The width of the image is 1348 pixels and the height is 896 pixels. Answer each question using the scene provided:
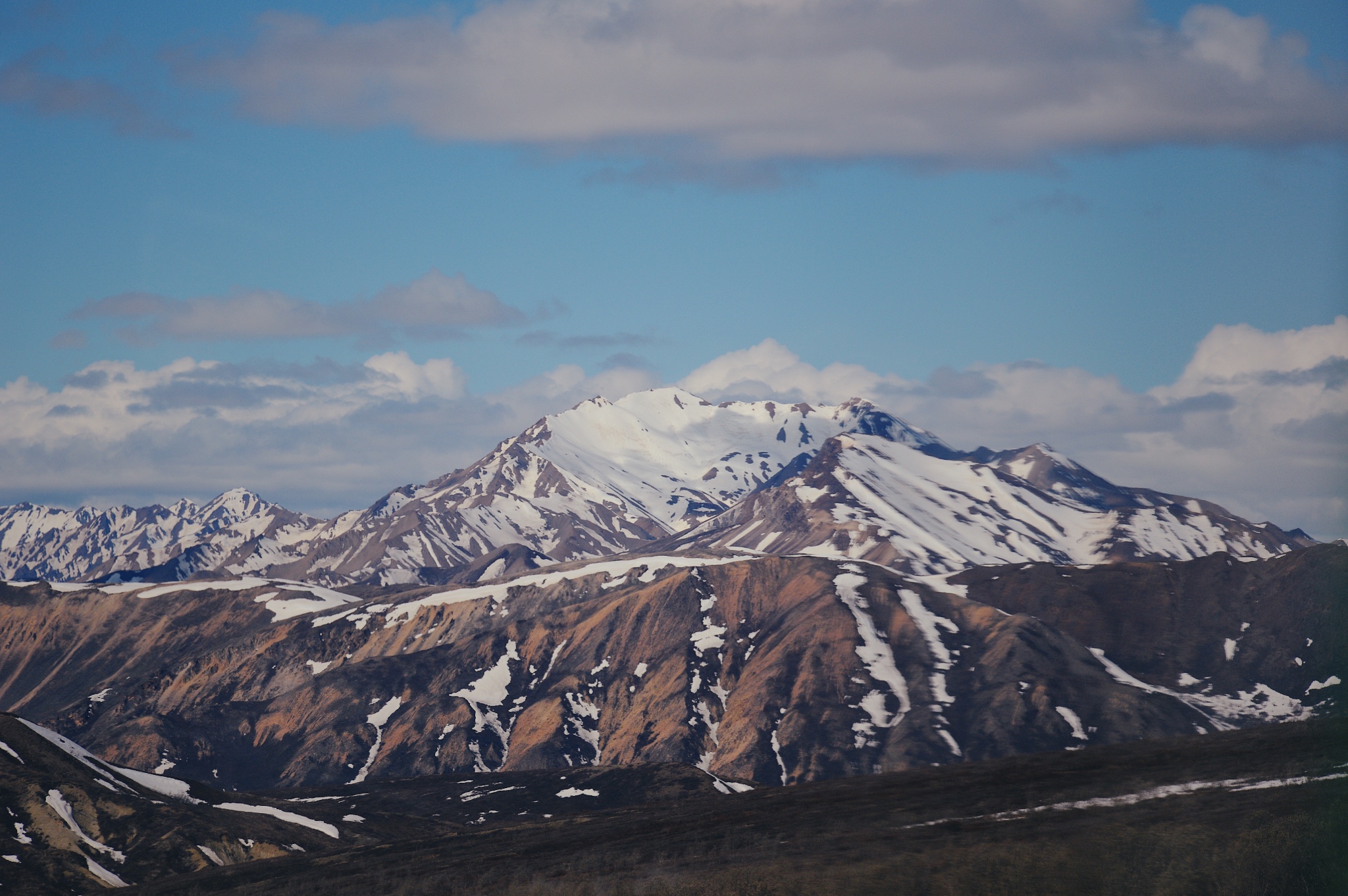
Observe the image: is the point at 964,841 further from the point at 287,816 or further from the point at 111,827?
the point at 287,816

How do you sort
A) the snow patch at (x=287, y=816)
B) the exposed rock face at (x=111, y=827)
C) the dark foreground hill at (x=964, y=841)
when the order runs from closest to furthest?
the dark foreground hill at (x=964, y=841), the exposed rock face at (x=111, y=827), the snow patch at (x=287, y=816)

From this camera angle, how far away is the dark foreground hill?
8069cm

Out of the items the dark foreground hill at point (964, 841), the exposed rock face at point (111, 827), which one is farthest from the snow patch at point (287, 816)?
the dark foreground hill at point (964, 841)

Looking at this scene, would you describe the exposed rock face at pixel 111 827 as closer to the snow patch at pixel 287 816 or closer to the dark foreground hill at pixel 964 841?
the snow patch at pixel 287 816

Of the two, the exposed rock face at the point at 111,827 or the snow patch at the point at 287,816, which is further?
the snow patch at the point at 287,816

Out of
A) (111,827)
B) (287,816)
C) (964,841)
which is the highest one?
(964,841)

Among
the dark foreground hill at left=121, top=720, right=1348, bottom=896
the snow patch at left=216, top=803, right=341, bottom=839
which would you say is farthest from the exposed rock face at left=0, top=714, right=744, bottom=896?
the dark foreground hill at left=121, top=720, right=1348, bottom=896

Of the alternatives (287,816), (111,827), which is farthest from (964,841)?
(287,816)

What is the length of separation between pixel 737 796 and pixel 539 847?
22334 mm

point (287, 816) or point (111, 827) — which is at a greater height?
point (111, 827)

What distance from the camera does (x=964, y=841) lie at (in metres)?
90.4

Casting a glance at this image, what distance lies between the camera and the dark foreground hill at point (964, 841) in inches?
3177

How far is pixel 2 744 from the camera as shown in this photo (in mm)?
170250

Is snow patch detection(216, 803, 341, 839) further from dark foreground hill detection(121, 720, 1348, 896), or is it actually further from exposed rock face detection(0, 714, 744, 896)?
dark foreground hill detection(121, 720, 1348, 896)
